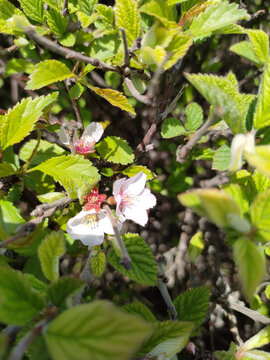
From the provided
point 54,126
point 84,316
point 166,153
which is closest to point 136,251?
point 84,316

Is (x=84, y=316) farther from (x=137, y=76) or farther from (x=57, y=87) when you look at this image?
(x=57, y=87)

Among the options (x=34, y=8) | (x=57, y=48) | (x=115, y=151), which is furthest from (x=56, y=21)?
(x=115, y=151)

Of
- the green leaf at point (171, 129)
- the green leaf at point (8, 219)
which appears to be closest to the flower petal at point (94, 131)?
the green leaf at point (171, 129)

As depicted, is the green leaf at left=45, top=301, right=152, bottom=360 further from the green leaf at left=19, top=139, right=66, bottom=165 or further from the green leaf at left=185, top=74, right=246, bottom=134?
the green leaf at left=19, top=139, right=66, bottom=165

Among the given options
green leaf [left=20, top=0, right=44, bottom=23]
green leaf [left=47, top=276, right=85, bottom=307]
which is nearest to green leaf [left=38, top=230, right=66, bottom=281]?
green leaf [left=47, top=276, right=85, bottom=307]

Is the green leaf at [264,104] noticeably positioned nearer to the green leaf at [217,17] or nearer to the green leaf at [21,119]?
the green leaf at [217,17]
